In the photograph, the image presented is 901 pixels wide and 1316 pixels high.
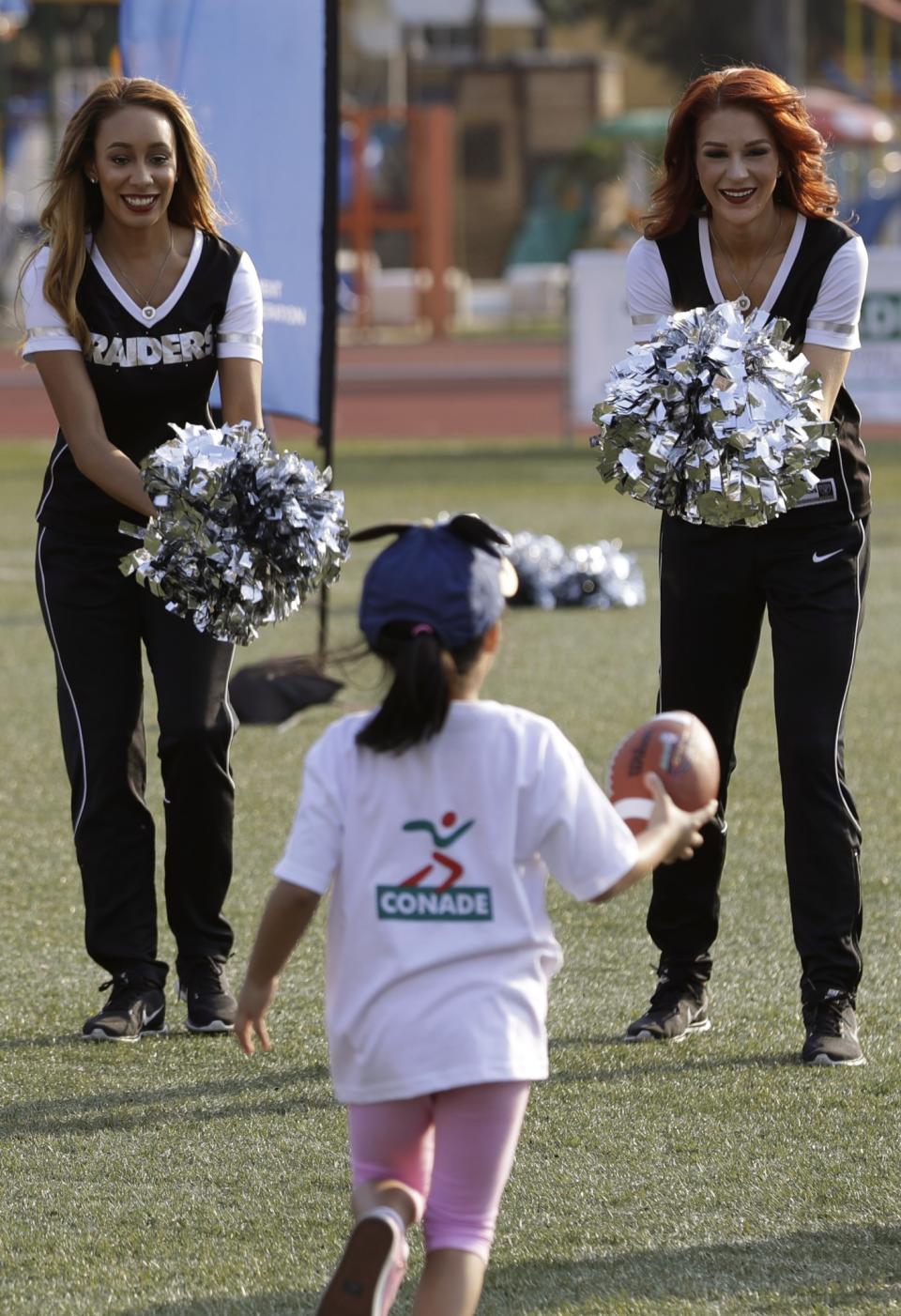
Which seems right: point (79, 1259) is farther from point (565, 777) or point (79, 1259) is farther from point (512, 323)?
point (512, 323)

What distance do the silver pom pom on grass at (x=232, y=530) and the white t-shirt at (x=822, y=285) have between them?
2.52 ft

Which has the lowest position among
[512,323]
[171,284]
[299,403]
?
[512,323]

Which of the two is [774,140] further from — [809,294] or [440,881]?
[440,881]

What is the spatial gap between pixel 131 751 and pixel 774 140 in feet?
6.20

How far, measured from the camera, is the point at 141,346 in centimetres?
453

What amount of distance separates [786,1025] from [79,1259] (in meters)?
1.88

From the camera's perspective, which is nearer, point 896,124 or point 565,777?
point 565,777

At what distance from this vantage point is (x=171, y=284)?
4551 millimetres

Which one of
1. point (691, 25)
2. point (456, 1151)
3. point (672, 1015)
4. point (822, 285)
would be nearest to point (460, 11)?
point (691, 25)

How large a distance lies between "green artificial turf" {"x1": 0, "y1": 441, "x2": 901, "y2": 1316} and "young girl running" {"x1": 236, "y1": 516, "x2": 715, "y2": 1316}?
0.51 m

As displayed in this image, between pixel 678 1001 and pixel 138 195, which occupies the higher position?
pixel 138 195

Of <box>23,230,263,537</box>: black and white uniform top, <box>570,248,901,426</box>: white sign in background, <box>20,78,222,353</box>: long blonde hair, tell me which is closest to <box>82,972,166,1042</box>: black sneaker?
<box>23,230,263,537</box>: black and white uniform top

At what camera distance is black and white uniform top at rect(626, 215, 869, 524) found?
14.2 ft

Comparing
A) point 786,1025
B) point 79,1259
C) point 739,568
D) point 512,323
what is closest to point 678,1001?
point 786,1025
